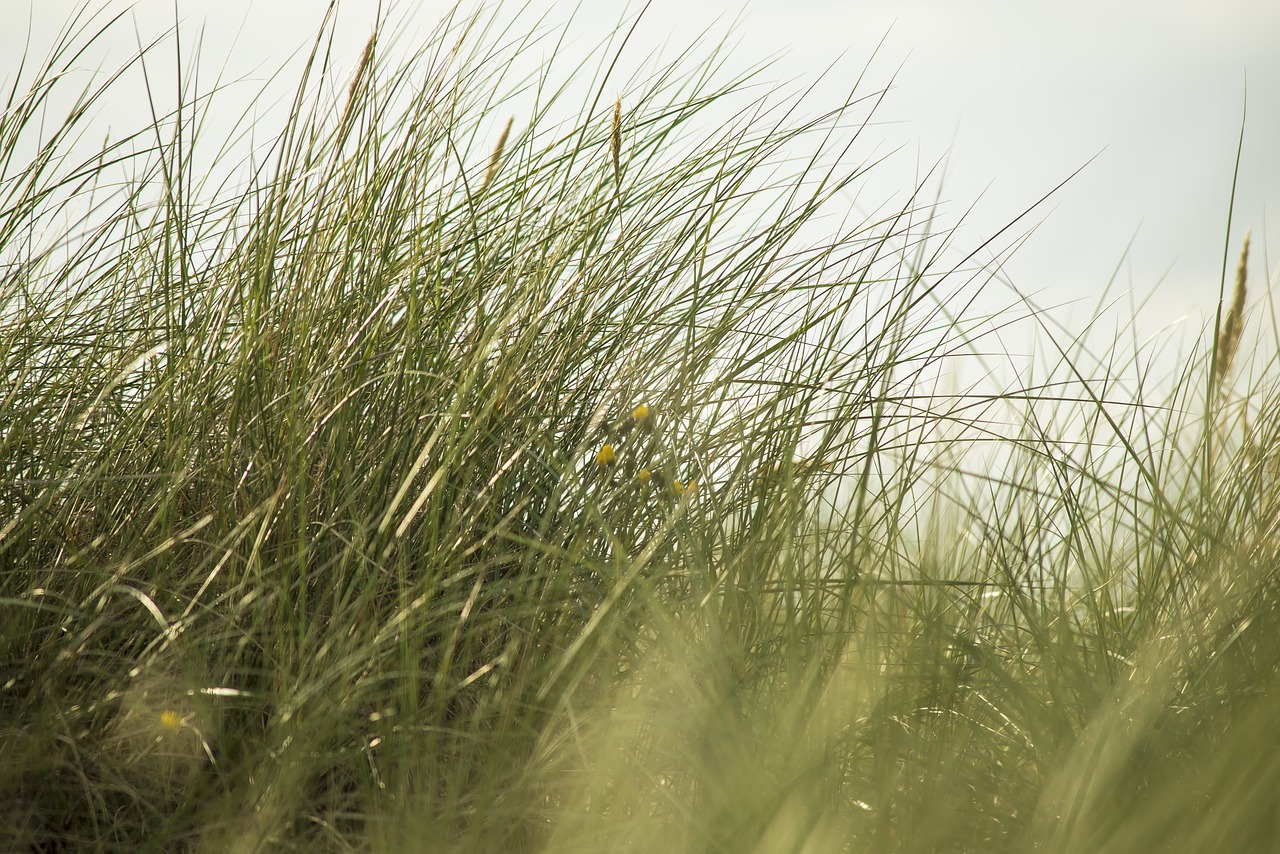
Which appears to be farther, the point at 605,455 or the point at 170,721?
the point at 605,455

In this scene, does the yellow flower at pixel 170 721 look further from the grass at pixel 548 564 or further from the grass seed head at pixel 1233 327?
the grass seed head at pixel 1233 327

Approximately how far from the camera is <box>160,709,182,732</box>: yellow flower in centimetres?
96

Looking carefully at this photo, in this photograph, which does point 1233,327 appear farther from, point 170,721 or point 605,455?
point 170,721

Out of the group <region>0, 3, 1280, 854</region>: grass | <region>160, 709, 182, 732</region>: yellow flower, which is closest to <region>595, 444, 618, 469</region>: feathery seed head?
<region>0, 3, 1280, 854</region>: grass

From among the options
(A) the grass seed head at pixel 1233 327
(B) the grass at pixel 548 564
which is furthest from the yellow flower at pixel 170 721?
(A) the grass seed head at pixel 1233 327

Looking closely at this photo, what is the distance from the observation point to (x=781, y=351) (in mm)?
1450

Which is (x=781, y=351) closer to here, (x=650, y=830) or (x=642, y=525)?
(x=642, y=525)

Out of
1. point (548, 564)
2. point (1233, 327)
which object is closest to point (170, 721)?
point (548, 564)

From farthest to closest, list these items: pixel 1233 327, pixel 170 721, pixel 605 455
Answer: pixel 1233 327, pixel 605 455, pixel 170 721

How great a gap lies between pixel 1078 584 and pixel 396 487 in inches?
41.2

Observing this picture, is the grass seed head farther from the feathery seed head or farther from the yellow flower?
the yellow flower

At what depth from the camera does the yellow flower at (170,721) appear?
96 centimetres

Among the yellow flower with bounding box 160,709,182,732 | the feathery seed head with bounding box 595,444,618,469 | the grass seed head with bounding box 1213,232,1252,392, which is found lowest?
the yellow flower with bounding box 160,709,182,732

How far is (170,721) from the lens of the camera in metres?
0.97
